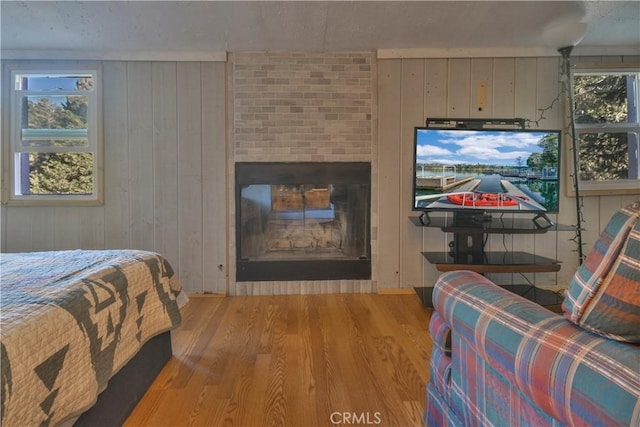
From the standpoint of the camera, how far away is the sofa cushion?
605 mm

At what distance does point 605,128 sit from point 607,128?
2cm

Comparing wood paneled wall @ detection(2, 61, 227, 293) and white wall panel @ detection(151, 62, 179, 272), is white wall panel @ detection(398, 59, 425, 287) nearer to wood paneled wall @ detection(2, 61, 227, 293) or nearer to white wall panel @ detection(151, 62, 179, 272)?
wood paneled wall @ detection(2, 61, 227, 293)

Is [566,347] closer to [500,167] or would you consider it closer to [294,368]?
[294,368]

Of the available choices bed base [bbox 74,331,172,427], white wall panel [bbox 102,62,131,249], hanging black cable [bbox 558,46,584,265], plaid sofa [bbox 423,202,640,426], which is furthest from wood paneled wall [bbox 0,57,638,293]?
plaid sofa [bbox 423,202,640,426]

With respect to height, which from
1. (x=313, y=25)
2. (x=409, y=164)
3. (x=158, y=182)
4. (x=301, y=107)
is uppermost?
(x=313, y=25)

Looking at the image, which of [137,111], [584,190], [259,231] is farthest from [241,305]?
[584,190]

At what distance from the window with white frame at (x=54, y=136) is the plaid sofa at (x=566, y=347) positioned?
3068 mm

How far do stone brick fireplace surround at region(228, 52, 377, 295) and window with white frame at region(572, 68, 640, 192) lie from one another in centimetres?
182

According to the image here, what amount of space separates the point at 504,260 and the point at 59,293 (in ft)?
8.83

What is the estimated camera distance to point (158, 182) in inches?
113

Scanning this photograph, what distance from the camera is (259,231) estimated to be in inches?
115

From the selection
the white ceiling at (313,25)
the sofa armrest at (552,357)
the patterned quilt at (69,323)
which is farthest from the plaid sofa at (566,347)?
the white ceiling at (313,25)

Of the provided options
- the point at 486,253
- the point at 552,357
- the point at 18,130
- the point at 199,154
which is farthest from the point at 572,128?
the point at 18,130

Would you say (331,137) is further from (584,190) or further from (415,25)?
(584,190)
